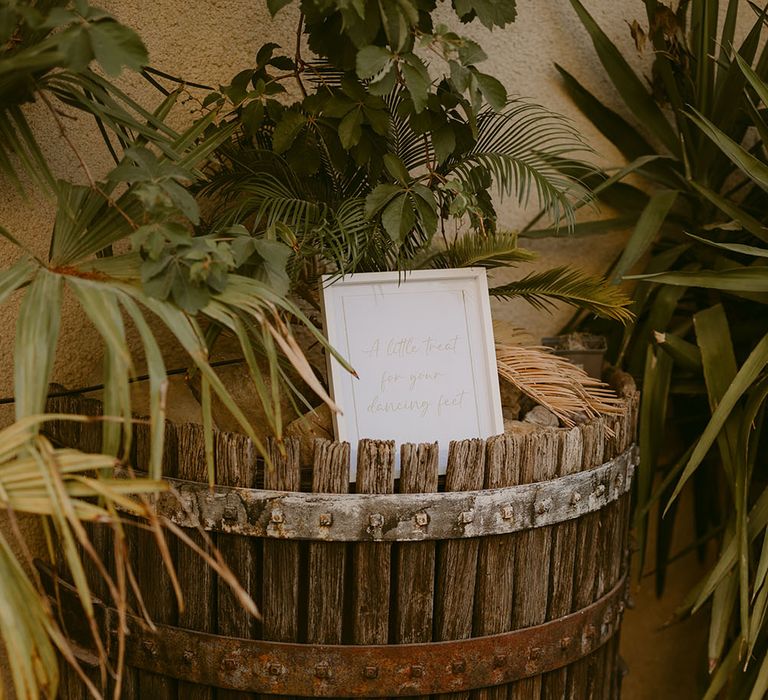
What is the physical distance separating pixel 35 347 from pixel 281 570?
523mm

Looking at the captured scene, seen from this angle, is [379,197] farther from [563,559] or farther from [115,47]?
[563,559]

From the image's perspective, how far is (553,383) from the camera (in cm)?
164

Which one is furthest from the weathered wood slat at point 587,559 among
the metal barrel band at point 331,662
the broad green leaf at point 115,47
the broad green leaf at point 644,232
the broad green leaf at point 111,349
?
the broad green leaf at point 115,47

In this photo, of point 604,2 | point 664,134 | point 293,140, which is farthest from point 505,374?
point 604,2

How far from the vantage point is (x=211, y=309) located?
1110 millimetres

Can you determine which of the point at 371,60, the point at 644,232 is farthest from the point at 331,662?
the point at 644,232

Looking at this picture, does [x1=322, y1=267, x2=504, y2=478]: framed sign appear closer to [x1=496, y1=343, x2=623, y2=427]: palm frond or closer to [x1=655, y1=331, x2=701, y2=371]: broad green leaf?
[x1=496, y1=343, x2=623, y2=427]: palm frond

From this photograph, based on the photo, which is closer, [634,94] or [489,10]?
[489,10]

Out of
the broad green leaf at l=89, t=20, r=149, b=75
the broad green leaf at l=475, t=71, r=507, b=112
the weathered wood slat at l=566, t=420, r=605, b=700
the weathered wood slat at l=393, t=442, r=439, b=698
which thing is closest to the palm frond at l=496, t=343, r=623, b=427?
the weathered wood slat at l=566, t=420, r=605, b=700

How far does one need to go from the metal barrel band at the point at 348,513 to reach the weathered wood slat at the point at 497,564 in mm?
26

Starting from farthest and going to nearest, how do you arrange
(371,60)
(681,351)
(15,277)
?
(681,351) < (371,60) < (15,277)

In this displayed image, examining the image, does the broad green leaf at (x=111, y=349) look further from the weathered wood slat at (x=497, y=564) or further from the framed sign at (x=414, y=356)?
the weathered wood slat at (x=497, y=564)

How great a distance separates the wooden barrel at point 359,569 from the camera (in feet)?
4.25

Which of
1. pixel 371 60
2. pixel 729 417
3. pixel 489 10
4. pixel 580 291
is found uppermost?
pixel 489 10
